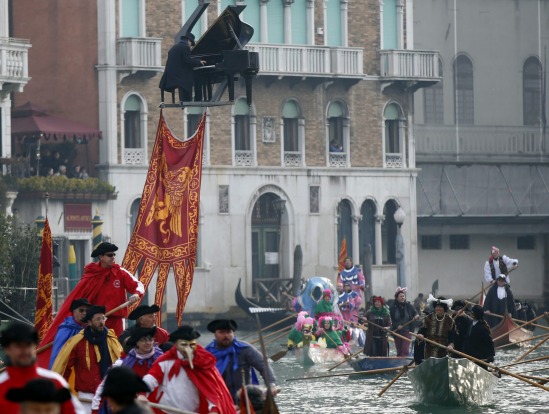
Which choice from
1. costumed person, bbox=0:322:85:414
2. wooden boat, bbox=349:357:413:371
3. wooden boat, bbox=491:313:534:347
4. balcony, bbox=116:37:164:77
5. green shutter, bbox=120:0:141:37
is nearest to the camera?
costumed person, bbox=0:322:85:414

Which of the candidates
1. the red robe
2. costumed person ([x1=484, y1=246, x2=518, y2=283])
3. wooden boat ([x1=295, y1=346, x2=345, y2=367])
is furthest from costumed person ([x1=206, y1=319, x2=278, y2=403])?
costumed person ([x1=484, y1=246, x2=518, y2=283])

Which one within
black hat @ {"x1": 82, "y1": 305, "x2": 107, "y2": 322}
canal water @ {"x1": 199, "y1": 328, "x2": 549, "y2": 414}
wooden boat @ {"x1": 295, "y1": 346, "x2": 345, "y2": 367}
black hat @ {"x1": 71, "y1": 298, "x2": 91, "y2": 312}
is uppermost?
black hat @ {"x1": 71, "y1": 298, "x2": 91, "y2": 312}

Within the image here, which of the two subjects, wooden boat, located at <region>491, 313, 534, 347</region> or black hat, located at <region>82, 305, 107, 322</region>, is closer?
black hat, located at <region>82, 305, 107, 322</region>

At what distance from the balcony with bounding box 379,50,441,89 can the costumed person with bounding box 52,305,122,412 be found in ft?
114

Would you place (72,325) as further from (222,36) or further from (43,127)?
(43,127)

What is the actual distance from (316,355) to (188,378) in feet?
62.5

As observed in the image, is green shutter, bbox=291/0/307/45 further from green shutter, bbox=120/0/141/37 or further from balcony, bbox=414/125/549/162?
balcony, bbox=414/125/549/162

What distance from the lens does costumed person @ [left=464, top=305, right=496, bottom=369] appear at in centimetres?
2314

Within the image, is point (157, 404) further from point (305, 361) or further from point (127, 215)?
point (127, 215)

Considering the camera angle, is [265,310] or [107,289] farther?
[265,310]

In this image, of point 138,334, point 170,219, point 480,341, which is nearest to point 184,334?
point 138,334

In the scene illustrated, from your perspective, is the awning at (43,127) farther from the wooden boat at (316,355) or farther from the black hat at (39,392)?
the black hat at (39,392)

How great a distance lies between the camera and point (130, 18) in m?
45.9

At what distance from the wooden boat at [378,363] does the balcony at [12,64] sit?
45.2 ft
